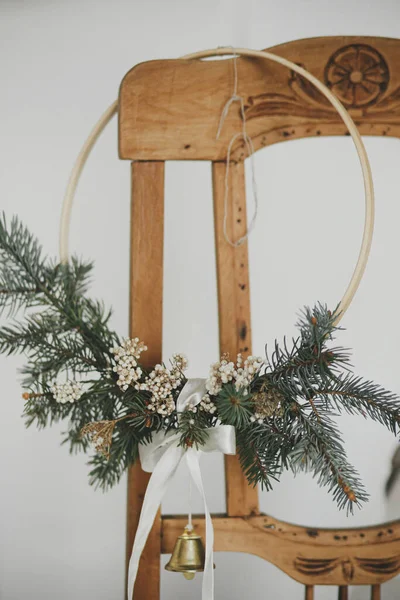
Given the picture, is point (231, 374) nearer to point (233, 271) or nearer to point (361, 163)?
point (233, 271)

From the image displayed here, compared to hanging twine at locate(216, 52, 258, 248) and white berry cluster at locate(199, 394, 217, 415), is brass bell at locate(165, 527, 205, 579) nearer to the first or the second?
white berry cluster at locate(199, 394, 217, 415)

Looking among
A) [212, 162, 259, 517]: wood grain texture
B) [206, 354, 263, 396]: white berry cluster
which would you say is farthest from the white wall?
[206, 354, 263, 396]: white berry cluster

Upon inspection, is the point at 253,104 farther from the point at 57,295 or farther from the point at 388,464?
the point at 388,464

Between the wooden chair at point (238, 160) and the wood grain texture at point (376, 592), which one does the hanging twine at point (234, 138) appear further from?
the wood grain texture at point (376, 592)

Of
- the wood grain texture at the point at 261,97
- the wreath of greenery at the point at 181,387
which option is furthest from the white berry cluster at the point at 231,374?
the wood grain texture at the point at 261,97

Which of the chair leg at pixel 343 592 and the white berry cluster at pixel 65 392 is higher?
the white berry cluster at pixel 65 392

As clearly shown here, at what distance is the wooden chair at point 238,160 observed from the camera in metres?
0.77

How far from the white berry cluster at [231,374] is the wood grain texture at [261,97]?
0.91ft

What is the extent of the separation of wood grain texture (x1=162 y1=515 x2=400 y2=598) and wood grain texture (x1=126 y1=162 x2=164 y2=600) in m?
0.06

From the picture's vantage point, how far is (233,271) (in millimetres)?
798

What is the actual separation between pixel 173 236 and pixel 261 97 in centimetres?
22

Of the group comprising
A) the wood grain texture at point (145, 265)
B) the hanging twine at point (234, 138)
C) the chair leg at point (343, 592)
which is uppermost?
the hanging twine at point (234, 138)

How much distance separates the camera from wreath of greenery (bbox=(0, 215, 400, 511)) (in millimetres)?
637

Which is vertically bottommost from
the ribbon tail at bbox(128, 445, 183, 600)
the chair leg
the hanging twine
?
the chair leg
